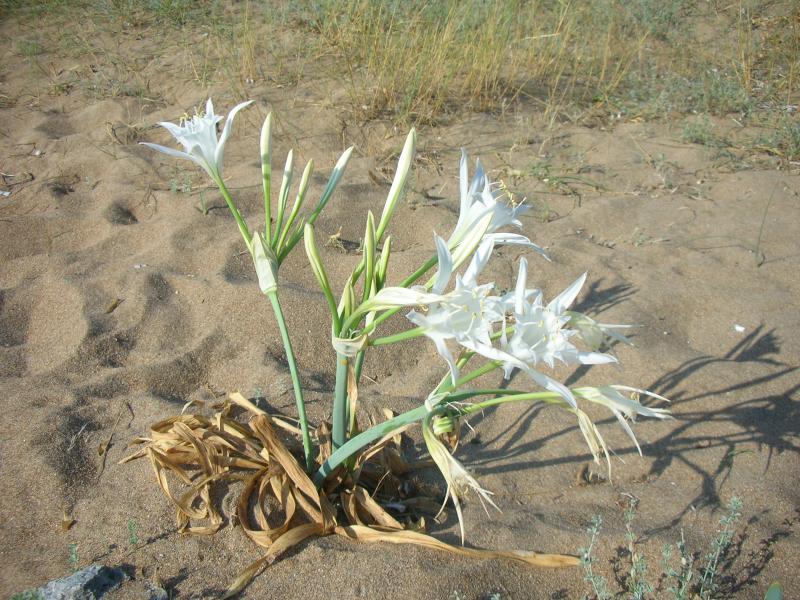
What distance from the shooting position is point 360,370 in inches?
57.9

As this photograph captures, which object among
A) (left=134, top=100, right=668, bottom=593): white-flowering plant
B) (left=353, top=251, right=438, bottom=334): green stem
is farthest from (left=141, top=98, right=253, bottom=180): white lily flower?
(left=353, top=251, right=438, bottom=334): green stem

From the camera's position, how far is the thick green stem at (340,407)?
1336 millimetres

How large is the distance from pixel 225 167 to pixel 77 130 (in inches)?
42.3

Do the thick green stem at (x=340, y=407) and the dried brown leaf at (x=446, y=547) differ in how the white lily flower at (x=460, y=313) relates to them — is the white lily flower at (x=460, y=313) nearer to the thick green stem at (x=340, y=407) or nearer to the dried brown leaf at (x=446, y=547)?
the thick green stem at (x=340, y=407)

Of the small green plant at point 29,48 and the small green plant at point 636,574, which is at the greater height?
the small green plant at point 636,574

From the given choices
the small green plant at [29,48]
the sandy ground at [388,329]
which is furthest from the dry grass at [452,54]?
the sandy ground at [388,329]

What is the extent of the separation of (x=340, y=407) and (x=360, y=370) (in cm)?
10

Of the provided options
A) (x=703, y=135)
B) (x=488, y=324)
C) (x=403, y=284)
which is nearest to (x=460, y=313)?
(x=488, y=324)

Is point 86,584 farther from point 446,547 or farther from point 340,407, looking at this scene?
point 446,547

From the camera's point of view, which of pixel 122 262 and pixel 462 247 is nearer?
pixel 462 247

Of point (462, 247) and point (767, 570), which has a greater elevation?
point (462, 247)

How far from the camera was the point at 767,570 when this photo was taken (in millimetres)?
1458

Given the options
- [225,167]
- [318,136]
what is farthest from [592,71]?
[225,167]

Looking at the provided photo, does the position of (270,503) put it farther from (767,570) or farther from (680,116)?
(680,116)
